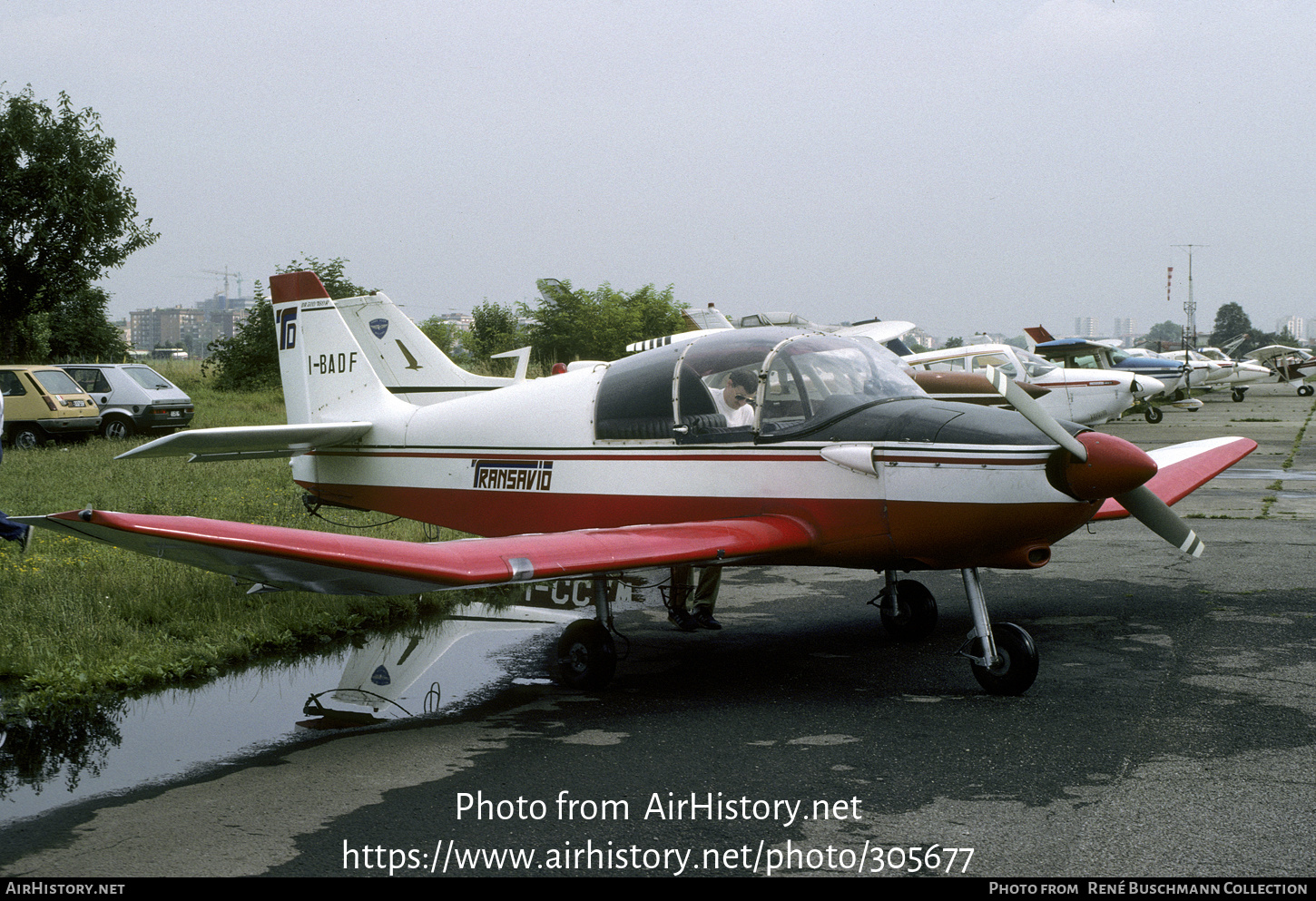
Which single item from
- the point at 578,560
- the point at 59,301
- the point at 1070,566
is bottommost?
the point at 1070,566

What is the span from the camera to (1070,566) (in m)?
9.03

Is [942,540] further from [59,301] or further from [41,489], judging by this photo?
[59,301]

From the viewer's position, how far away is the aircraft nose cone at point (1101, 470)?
482 cm

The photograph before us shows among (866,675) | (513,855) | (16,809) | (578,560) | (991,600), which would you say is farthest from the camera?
(991,600)

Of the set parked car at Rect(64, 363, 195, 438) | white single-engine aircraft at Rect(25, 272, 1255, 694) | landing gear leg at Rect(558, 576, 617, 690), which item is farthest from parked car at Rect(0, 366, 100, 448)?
landing gear leg at Rect(558, 576, 617, 690)

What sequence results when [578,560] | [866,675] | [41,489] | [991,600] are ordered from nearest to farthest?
[578,560] < [866,675] < [991,600] < [41,489]

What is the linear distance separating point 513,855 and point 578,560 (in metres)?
1.77

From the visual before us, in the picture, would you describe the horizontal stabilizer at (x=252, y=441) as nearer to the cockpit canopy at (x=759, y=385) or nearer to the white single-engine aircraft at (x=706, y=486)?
the white single-engine aircraft at (x=706, y=486)

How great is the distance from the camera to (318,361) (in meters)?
8.52

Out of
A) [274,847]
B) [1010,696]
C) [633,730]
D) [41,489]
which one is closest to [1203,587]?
[1010,696]

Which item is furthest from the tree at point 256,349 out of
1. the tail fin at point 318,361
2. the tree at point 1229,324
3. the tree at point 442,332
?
the tree at point 1229,324

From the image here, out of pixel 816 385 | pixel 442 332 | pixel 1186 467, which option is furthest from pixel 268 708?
pixel 442 332

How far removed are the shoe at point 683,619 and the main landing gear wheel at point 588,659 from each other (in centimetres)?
134

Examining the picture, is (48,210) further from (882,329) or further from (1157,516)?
(1157,516)
